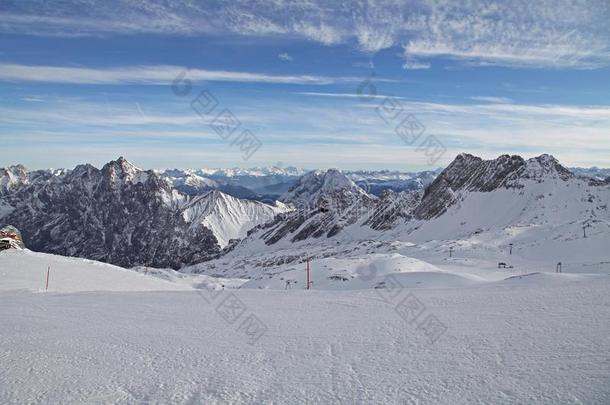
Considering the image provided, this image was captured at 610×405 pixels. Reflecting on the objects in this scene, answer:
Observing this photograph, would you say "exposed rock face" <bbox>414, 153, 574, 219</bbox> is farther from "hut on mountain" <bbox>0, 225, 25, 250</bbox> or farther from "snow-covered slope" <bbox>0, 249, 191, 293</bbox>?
"snow-covered slope" <bbox>0, 249, 191, 293</bbox>

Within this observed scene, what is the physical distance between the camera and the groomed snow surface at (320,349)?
7.75 m

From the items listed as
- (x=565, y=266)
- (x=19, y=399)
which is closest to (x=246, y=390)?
(x=19, y=399)

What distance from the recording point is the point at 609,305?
11852 millimetres

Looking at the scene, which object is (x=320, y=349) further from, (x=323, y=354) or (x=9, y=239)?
(x=9, y=239)

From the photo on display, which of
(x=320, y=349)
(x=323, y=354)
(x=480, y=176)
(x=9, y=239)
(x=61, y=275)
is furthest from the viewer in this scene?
(x=480, y=176)

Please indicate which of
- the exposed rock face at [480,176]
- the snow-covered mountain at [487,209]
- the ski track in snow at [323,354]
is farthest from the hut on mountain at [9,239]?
the exposed rock face at [480,176]

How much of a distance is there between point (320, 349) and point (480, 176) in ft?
563

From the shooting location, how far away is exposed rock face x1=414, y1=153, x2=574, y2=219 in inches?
5989

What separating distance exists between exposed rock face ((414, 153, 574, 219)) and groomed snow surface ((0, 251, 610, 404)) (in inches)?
6052

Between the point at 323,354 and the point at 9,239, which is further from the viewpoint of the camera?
the point at 9,239

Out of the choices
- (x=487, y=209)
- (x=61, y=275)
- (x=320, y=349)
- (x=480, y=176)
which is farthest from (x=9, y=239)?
(x=480, y=176)

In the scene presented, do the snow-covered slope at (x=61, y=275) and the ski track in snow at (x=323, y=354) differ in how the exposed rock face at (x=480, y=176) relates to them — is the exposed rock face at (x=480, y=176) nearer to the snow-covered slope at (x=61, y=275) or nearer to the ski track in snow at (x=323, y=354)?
the snow-covered slope at (x=61, y=275)

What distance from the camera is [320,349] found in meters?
10.0

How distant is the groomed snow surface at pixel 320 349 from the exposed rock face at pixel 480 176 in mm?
153715
